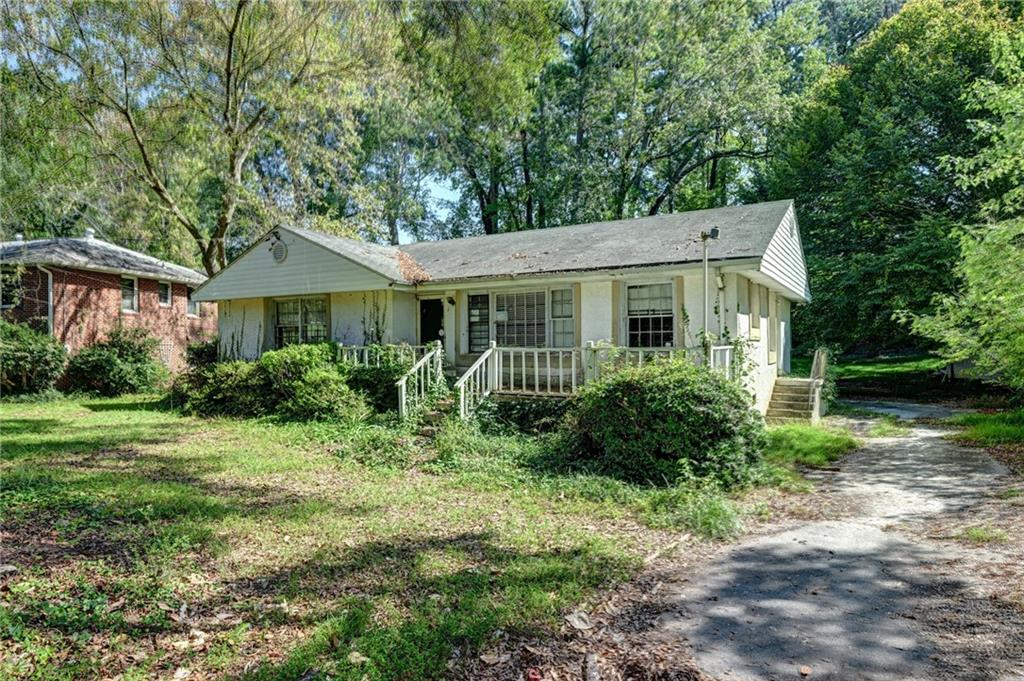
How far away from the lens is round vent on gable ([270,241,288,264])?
1529 centimetres

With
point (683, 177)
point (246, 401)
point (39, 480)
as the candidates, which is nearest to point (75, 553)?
point (39, 480)

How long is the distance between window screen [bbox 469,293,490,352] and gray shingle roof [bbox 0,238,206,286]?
13.8 meters

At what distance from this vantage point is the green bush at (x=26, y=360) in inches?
659

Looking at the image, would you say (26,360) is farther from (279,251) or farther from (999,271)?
(999,271)

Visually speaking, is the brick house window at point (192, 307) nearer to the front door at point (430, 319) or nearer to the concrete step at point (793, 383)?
the front door at point (430, 319)

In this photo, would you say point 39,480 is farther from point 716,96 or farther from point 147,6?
point 716,96

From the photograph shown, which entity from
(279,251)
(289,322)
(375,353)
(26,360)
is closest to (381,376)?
(375,353)

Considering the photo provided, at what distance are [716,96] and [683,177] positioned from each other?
5.43 meters

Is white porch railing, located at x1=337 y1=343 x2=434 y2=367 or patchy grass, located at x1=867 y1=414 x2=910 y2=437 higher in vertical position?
white porch railing, located at x1=337 y1=343 x2=434 y2=367

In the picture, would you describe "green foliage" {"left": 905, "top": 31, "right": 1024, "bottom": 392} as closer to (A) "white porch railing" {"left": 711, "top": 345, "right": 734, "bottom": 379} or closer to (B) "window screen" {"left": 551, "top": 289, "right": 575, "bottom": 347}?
(A) "white porch railing" {"left": 711, "top": 345, "right": 734, "bottom": 379}

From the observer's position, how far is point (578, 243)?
14.2 metres

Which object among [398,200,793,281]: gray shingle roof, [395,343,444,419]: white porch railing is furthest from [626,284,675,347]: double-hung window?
[395,343,444,419]: white porch railing

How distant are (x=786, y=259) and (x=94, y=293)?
71.5 ft

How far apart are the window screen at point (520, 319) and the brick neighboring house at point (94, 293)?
1385 centimetres
